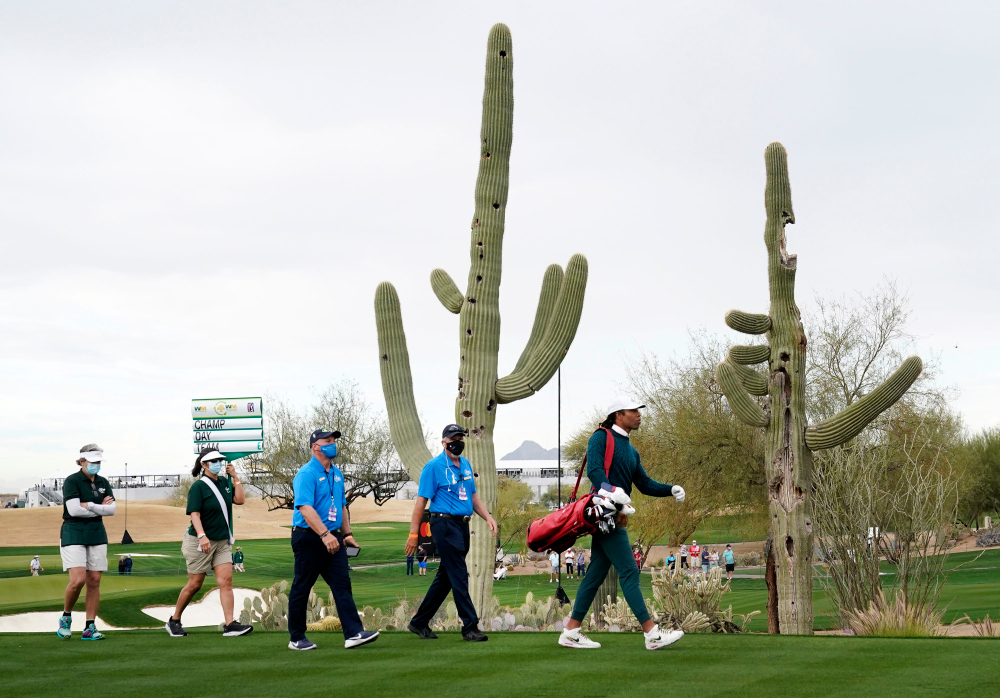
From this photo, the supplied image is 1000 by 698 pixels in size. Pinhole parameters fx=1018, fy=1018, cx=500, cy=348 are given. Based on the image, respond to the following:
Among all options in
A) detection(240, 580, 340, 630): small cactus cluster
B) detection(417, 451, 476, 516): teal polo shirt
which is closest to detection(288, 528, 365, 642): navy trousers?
detection(417, 451, 476, 516): teal polo shirt

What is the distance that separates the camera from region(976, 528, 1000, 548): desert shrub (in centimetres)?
5226

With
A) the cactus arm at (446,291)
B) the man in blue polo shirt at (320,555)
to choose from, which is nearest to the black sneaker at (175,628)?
the man in blue polo shirt at (320,555)

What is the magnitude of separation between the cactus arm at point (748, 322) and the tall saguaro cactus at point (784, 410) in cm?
1

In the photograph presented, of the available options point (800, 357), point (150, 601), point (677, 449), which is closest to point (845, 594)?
point (800, 357)

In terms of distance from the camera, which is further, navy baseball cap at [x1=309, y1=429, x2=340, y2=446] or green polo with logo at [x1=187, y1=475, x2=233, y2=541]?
green polo with logo at [x1=187, y1=475, x2=233, y2=541]

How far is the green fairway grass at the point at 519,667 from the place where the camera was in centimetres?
628

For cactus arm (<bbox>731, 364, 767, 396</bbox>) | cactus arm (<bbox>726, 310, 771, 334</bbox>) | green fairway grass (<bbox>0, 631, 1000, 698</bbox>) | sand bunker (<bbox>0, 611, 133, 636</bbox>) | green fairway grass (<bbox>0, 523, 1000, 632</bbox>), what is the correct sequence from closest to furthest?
green fairway grass (<bbox>0, 631, 1000, 698</bbox>) → cactus arm (<bbox>726, 310, 771, 334</bbox>) → cactus arm (<bbox>731, 364, 767, 396</bbox>) → sand bunker (<bbox>0, 611, 133, 636</bbox>) → green fairway grass (<bbox>0, 523, 1000, 632</bbox>)

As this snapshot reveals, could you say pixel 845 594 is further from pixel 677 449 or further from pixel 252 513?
pixel 252 513

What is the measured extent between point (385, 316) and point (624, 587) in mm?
8882

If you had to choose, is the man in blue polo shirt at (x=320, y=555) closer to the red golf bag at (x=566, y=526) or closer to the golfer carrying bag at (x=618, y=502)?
the red golf bag at (x=566, y=526)

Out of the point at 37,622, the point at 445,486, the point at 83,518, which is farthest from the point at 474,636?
the point at 37,622

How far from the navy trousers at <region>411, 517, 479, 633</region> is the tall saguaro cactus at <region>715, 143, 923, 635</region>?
6.44 meters

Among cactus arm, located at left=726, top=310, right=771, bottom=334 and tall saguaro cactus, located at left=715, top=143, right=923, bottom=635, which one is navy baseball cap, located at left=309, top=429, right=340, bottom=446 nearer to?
tall saguaro cactus, located at left=715, top=143, right=923, bottom=635

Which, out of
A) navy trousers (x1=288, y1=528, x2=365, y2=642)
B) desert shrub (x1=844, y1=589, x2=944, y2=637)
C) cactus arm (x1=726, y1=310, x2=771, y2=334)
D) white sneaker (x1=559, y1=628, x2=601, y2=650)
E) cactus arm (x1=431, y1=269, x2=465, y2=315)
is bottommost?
desert shrub (x1=844, y1=589, x2=944, y2=637)
